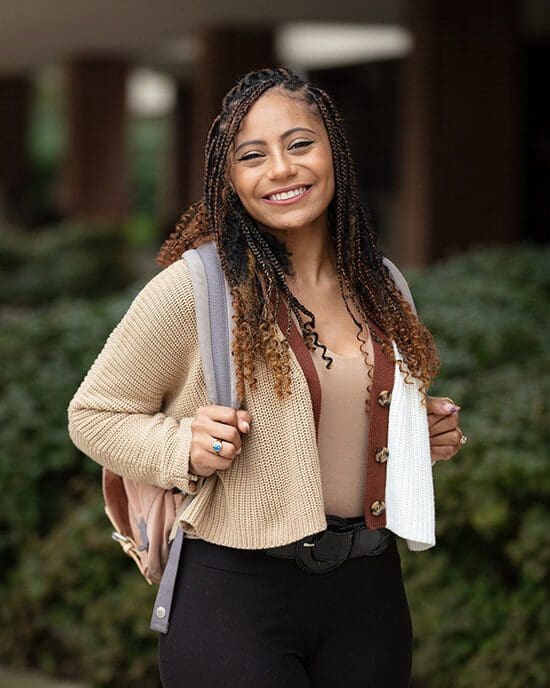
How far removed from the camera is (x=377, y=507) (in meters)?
2.32

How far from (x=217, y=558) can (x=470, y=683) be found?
2045mm

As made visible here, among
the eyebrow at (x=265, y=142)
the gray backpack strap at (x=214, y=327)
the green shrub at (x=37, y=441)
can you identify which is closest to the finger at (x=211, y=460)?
the gray backpack strap at (x=214, y=327)

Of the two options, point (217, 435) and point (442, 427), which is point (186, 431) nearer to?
point (217, 435)

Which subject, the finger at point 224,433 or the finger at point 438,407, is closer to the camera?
the finger at point 224,433

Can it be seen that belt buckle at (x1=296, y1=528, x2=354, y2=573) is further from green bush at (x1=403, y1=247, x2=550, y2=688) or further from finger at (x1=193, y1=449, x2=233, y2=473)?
green bush at (x1=403, y1=247, x2=550, y2=688)

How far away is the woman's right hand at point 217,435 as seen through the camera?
2.17m

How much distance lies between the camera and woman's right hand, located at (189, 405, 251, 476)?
7.13 ft

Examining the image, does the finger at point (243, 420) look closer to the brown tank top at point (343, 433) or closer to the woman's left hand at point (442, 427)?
the brown tank top at point (343, 433)

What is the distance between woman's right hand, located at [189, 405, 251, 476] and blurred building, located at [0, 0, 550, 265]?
424 inches

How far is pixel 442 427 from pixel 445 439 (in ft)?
0.09

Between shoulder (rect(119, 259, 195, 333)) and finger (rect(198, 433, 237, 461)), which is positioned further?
shoulder (rect(119, 259, 195, 333))

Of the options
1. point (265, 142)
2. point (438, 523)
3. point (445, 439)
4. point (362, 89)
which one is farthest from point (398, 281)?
point (362, 89)

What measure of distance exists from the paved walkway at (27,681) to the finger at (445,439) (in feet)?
9.31

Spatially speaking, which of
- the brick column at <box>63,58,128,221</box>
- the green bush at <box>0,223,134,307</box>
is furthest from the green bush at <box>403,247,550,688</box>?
the brick column at <box>63,58,128,221</box>
